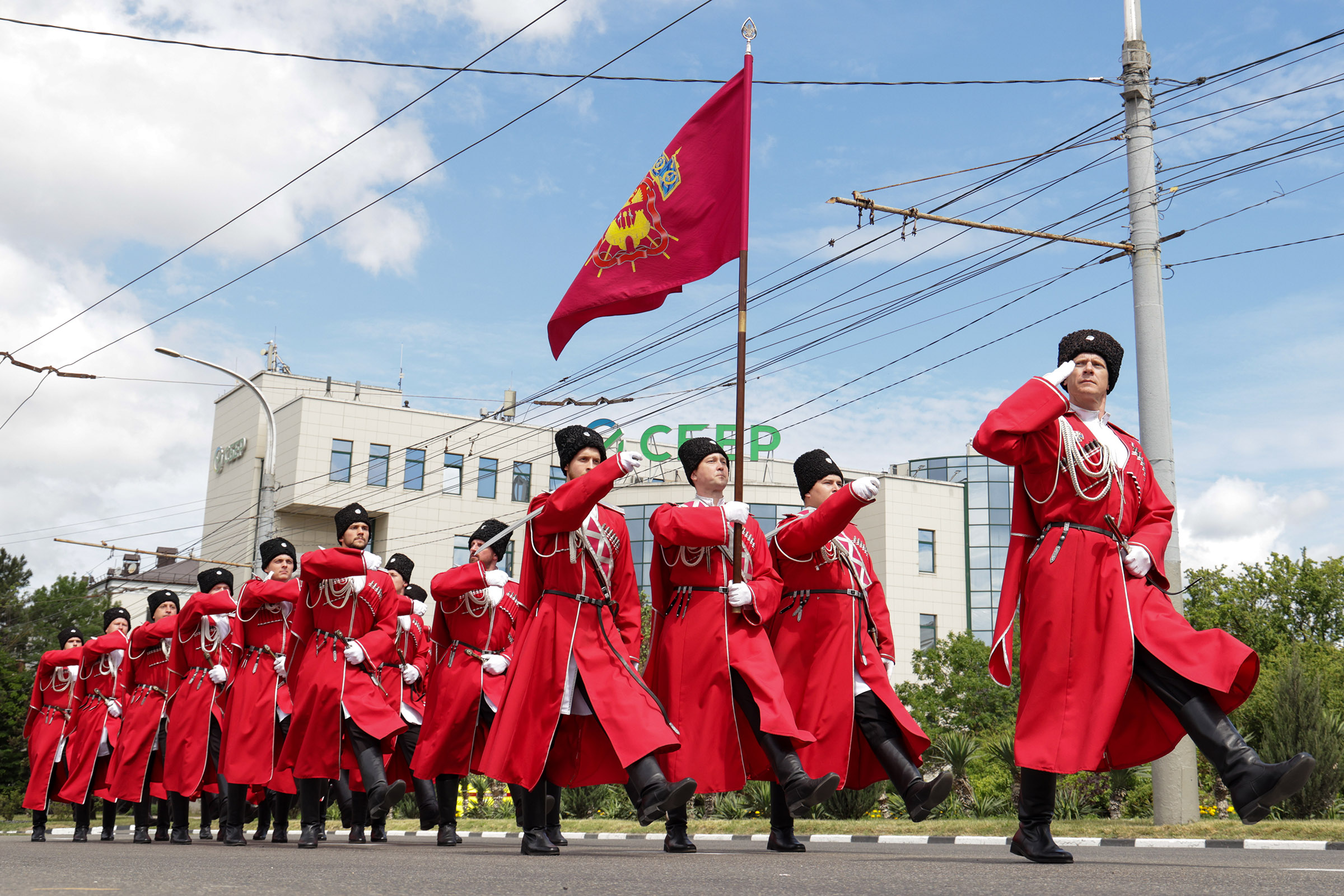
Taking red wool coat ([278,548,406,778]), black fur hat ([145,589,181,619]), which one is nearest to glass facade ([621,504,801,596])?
black fur hat ([145,589,181,619])

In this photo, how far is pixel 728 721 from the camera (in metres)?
7.37

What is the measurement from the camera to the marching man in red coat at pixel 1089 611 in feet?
18.4

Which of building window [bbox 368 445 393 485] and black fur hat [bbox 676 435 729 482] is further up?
building window [bbox 368 445 393 485]

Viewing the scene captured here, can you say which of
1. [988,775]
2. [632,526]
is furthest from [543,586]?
[632,526]

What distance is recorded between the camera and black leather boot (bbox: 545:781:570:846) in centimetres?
769

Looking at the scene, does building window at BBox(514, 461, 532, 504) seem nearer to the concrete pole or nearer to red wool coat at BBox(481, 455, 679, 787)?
the concrete pole

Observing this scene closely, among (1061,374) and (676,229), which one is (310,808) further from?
(1061,374)

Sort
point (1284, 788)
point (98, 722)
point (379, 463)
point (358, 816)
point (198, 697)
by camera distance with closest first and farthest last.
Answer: point (1284, 788) → point (358, 816) → point (198, 697) → point (98, 722) → point (379, 463)

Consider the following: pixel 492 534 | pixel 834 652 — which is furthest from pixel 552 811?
pixel 492 534

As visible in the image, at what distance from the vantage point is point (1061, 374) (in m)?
6.14

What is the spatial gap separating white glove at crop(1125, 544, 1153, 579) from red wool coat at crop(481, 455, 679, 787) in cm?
241

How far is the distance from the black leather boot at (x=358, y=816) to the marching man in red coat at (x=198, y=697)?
4.15 feet

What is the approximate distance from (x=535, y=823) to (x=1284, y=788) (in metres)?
3.81

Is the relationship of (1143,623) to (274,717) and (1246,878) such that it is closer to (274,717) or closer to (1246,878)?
(1246,878)
